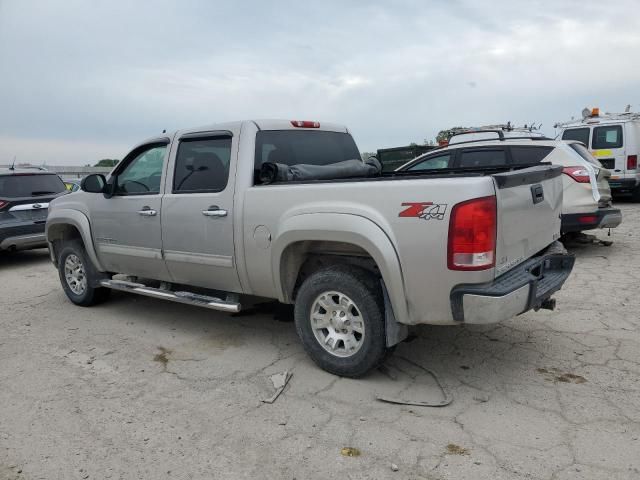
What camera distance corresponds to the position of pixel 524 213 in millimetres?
3281

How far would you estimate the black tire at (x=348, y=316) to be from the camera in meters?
3.31

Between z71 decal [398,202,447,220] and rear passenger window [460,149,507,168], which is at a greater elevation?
rear passenger window [460,149,507,168]

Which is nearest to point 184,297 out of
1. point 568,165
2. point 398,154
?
point 568,165

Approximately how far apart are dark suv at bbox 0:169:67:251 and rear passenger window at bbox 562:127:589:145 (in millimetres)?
11652

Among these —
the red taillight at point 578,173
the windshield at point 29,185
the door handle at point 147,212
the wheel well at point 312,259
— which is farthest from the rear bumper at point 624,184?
the windshield at point 29,185

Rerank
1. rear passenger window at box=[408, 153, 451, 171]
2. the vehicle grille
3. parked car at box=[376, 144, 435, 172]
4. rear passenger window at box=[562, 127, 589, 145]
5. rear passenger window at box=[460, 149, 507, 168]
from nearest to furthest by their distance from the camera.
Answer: rear passenger window at box=[460, 149, 507, 168] → rear passenger window at box=[408, 153, 451, 171] → the vehicle grille → rear passenger window at box=[562, 127, 589, 145] → parked car at box=[376, 144, 435, 172]

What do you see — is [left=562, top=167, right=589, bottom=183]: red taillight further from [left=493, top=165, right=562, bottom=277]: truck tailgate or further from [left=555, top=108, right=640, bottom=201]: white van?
[left=555, top=108, right=640, bottom=201]: white van

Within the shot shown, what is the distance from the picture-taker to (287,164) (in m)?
4.33

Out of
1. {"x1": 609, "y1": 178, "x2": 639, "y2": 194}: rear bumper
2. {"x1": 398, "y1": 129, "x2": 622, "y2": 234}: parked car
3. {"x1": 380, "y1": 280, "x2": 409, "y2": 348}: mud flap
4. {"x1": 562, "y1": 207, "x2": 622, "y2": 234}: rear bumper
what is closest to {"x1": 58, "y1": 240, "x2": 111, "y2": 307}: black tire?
{"x1": 380, "y1": 280, "x2": 409, "y2": 348}: mud flap

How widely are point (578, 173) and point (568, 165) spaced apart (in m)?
0.16

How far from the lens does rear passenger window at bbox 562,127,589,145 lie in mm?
12219

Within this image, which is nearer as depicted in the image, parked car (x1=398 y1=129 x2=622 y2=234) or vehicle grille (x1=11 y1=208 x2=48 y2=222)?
parked car (x1=398 y1=129 x2=622 y2=234)

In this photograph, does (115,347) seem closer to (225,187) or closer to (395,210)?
(225,187)

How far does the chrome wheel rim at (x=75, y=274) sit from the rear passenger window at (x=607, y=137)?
1162 centimetres
